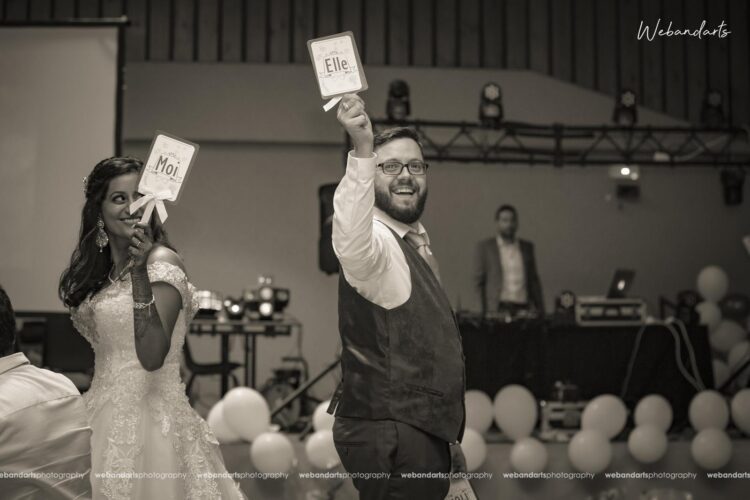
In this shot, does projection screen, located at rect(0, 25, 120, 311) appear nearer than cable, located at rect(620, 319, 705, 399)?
Yes

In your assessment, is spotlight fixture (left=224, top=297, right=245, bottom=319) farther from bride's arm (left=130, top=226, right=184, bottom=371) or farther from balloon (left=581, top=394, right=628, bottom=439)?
bride's arm (left=130, top=226, right=184, bottom=371)

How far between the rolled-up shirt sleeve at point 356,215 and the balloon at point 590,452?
3.25 meters

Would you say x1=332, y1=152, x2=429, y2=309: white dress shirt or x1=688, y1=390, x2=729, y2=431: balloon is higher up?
x1=332, y1=152, x2=429, y2=309: white dress shirt

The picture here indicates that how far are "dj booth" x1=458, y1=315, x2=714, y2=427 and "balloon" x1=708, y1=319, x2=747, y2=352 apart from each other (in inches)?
36.2

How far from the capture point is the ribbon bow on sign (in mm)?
2283

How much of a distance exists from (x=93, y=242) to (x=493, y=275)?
516cm

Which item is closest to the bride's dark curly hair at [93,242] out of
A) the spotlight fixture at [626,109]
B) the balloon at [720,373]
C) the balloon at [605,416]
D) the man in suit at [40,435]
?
the man in suit at [40,435]

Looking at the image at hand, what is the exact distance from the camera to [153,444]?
235 centimetres

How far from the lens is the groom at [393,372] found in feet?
7.10

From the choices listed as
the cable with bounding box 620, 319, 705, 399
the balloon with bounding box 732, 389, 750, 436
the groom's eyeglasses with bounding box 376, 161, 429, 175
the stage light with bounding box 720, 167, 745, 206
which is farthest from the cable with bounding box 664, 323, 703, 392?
the groom's eyeglasses with bounding box 376, 161, 429, 175

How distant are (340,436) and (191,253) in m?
6.75

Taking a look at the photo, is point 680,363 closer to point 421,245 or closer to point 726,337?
point 726,337

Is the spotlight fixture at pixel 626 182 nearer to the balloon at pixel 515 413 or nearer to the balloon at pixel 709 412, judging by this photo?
the balloon at pixel 709 412

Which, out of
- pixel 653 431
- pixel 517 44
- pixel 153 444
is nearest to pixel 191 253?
pixel 517 44
